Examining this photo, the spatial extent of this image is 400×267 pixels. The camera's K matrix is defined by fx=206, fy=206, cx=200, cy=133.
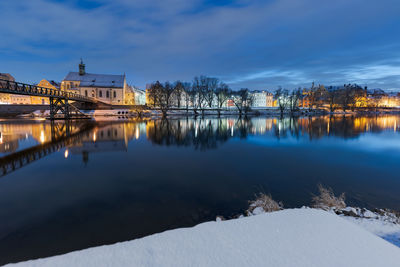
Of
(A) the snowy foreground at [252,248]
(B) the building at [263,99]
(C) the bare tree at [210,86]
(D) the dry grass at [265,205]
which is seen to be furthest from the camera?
(B) the building at [263,99]

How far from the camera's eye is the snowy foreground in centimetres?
352

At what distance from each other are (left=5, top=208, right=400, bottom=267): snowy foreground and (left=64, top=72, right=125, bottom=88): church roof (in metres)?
88.5

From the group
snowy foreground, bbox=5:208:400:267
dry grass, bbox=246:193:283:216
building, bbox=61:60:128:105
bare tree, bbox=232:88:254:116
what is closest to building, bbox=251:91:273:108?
bare tree, bbox=232:88:254:116

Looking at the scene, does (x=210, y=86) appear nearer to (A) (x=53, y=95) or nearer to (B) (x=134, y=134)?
(A) (x=53, y=95)

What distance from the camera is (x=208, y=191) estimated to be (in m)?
8.68

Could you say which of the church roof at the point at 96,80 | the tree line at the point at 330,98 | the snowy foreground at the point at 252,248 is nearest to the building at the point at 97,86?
the church roof at the point at 96,80

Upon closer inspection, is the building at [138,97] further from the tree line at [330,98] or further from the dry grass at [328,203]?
the dry grass at [328,203]

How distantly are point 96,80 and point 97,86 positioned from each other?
4134mm

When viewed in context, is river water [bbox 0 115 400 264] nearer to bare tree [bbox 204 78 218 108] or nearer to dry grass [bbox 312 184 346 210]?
dry grass [bbox 312 184 346 210]

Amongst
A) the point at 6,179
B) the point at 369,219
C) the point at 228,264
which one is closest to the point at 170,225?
the point at 228,264

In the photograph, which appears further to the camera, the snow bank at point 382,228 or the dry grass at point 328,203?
the dry grass at point 328,203

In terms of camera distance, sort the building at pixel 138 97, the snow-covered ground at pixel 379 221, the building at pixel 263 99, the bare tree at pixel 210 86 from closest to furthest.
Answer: the snow-covered ground at pixel 379 221 < the bare tree at pixel 210 86 < the building at pixel 138 97 < the building at pixel 263 99

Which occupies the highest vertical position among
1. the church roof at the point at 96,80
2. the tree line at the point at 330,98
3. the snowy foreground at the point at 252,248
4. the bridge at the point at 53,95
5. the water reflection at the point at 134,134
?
the church roof at the point at 96,80

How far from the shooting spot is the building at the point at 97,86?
263 feet
